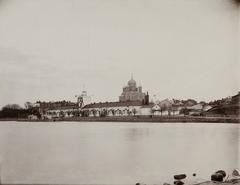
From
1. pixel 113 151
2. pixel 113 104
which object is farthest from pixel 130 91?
pixel 113 151

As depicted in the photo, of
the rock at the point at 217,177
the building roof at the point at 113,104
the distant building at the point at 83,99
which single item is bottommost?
→ the rock at the point at 217,177

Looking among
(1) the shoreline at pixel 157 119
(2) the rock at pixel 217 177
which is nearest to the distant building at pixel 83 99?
(1) the shoreline at pixel 157 119

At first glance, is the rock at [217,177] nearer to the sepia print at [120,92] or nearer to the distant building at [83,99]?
the sepia print at [120,92]

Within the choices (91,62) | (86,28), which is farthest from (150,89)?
(86,28)

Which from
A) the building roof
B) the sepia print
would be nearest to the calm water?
the sepia print

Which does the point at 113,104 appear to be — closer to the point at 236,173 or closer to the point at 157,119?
the point at 157,119

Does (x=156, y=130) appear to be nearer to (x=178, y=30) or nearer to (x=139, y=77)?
(x=139, y=77)

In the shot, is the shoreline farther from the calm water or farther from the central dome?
the central dome

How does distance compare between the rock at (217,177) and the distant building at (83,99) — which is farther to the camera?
Result: the rock at (217,177)
